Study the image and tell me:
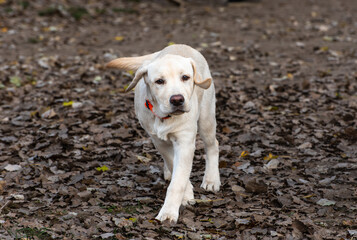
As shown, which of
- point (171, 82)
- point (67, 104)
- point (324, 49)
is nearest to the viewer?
point (171, 82)

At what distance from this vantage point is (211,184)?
17.0ft

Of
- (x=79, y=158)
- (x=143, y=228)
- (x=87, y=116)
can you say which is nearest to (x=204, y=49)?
(x=87, y=116)

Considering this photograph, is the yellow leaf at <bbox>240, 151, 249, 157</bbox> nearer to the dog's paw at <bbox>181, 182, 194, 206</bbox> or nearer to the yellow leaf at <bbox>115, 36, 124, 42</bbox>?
the dog's paw at <bbox>181, 182, 194, 206</bbox>

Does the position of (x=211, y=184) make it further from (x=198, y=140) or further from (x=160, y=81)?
(x=198, y=140)

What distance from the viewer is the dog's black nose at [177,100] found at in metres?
4.11

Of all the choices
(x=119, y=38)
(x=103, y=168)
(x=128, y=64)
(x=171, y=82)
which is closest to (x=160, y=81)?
(x=171, y=82)

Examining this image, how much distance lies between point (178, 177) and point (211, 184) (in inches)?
34.4

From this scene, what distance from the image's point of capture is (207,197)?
4957 millimetres

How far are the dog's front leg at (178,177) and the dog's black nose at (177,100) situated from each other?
0.43 metres

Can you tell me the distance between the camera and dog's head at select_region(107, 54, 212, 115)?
416cm

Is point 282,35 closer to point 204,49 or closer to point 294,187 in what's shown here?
point 204,49

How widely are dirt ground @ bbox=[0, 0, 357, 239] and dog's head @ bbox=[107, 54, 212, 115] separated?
0.98 metres

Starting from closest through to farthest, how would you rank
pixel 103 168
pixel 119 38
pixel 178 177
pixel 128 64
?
pixel 178 177 → pixel 128 64 → pixel 103 168 → pixel 119 38

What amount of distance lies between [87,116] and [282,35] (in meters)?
7.22
